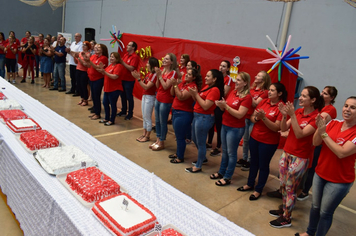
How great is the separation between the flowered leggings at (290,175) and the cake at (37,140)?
2272 mm

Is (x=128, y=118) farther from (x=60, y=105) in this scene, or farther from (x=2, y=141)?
(x=2, y=141)

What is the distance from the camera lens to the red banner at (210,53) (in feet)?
14.9

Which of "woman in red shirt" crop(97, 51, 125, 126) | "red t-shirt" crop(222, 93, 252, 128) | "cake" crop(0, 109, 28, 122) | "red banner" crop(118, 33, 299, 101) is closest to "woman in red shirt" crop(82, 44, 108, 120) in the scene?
"woman in red shirt" crop(97, 51, 125, 126)

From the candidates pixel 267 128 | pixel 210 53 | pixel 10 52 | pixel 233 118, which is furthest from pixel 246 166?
pixel 10 52

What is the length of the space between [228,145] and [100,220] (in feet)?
7.31

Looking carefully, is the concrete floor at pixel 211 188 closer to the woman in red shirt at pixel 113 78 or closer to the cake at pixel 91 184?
the woman in red shirt at pixel 113 78

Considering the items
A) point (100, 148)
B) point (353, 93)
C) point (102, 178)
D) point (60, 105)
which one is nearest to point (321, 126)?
point (102, 178)

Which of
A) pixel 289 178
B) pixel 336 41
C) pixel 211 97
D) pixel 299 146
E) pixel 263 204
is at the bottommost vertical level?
pixel 263 204

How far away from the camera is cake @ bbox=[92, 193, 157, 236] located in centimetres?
141

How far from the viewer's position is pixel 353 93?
5191 millimetres

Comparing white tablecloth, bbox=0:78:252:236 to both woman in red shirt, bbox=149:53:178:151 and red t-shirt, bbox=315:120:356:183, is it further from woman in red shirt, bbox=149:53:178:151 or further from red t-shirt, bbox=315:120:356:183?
woman in red shirt, bbox=149:53:178:151

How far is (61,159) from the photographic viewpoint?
6.79ft

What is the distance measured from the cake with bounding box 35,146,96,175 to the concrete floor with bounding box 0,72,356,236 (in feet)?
2.65

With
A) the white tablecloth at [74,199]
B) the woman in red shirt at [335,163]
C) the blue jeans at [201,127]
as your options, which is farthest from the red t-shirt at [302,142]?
the white tablecloth at [74,199]
